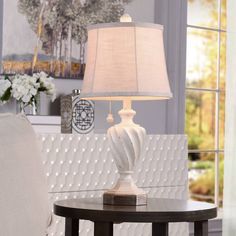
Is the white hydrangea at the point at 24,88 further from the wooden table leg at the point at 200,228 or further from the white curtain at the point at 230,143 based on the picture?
the white curtain at the point at 230,143

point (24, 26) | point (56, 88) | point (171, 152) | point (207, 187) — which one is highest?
point (24, 26)

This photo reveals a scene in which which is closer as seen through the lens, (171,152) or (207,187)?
(171,152)

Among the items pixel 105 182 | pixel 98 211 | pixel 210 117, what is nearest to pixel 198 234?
pixel 98 211

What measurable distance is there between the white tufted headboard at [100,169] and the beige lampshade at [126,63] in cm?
94

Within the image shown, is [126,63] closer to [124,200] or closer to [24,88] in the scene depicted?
[124,200]

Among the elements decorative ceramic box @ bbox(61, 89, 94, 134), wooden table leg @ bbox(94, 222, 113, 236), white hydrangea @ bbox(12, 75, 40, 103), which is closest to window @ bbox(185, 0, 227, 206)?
decorative ceramic box @ bbox(61, 89, 94, 134)

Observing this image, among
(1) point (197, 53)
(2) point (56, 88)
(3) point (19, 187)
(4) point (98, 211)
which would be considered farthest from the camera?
(1) point (197, 53)

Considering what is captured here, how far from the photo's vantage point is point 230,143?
5.30 metres

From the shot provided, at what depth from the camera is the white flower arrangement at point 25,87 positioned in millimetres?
4223

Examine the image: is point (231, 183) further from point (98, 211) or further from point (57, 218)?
point (98, 211)

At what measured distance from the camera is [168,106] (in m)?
5.27

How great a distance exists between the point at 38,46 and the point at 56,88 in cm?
27

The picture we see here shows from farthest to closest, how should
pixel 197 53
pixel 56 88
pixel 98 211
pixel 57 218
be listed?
pixel 197 53 < pixel 56 88 < pixel 57 218 < pixel 98 211

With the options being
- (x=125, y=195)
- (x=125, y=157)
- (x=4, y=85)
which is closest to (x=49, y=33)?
(x=4, y=85)
